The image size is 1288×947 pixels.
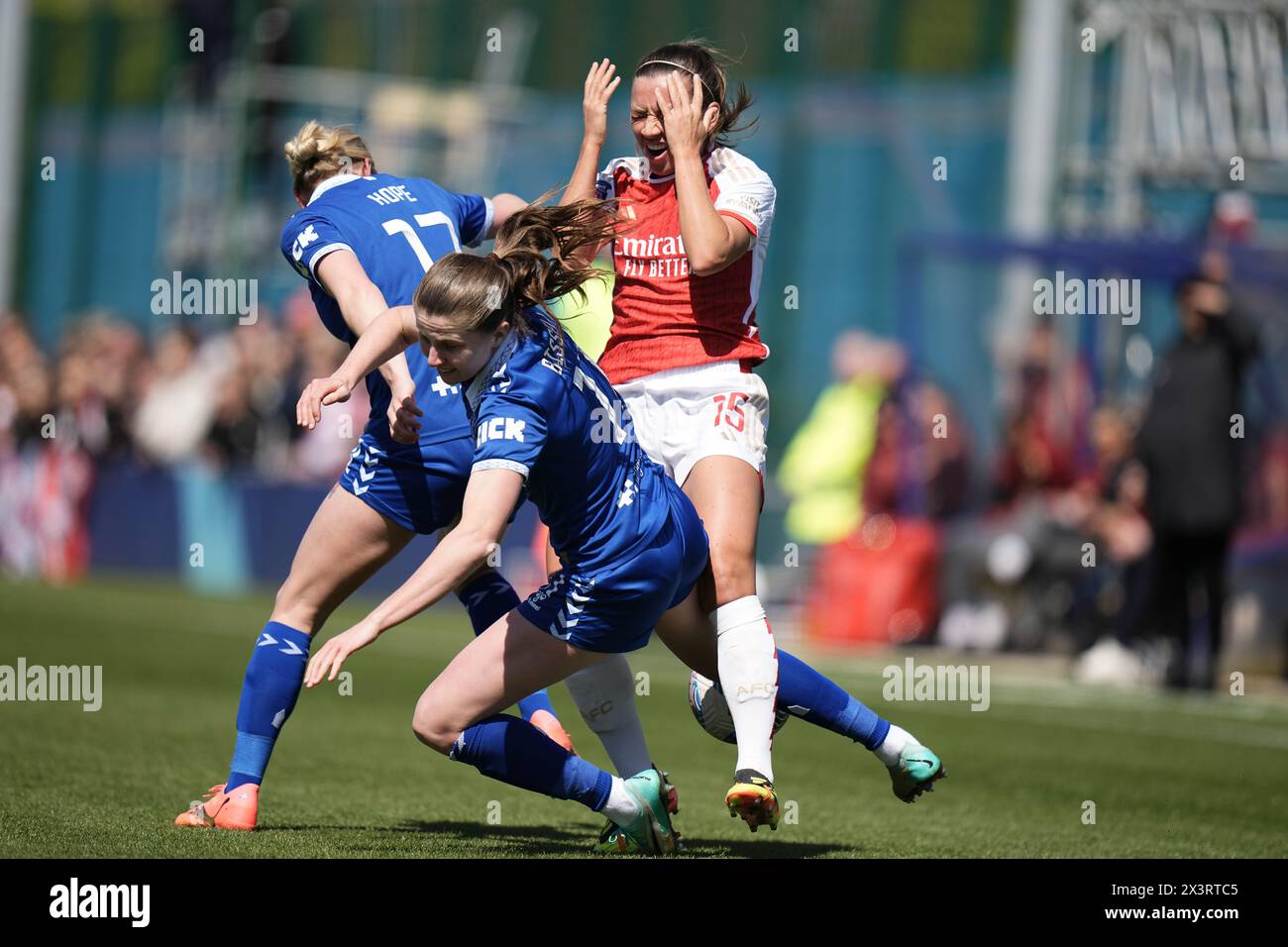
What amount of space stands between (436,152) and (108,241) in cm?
782

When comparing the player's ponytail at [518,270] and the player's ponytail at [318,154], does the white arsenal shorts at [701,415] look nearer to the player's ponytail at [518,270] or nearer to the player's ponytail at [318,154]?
the player's ponytail at [518,270]

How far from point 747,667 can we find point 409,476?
125 centimetres

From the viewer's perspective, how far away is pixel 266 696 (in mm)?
6188

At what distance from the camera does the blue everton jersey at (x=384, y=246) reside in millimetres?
6168

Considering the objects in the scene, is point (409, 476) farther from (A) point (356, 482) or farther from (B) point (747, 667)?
(B) point (747, 667)

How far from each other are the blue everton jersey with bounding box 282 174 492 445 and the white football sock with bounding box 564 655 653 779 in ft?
2.91

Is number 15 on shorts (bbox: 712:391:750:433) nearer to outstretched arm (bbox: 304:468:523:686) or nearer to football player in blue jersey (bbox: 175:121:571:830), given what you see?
football player in blue jersey (bbox: 175:121:571:830)

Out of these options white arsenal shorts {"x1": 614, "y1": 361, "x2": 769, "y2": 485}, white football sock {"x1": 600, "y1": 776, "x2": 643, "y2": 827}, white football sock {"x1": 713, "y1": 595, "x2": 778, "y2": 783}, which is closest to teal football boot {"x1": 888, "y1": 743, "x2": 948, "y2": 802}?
white football sock {"x1": 713, "y1": 595, "x2": 778, "y2": 783}

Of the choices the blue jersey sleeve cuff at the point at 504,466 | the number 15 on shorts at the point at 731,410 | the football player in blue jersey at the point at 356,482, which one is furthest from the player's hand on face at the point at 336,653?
the number 15 on shorts at the point at 731,410

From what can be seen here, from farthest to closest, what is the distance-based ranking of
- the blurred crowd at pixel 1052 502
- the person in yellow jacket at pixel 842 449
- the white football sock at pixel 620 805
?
the person in yellow jacket at pixel 842 449
the blurred crowd at pixel 1052 502
the white football sock at pixel 620 805

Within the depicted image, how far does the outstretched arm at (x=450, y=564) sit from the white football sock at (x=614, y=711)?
120 centimetres

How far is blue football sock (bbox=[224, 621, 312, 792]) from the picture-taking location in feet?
20.2

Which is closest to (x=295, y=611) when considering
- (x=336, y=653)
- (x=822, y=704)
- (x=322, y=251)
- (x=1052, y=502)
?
(x=322, y=251)
